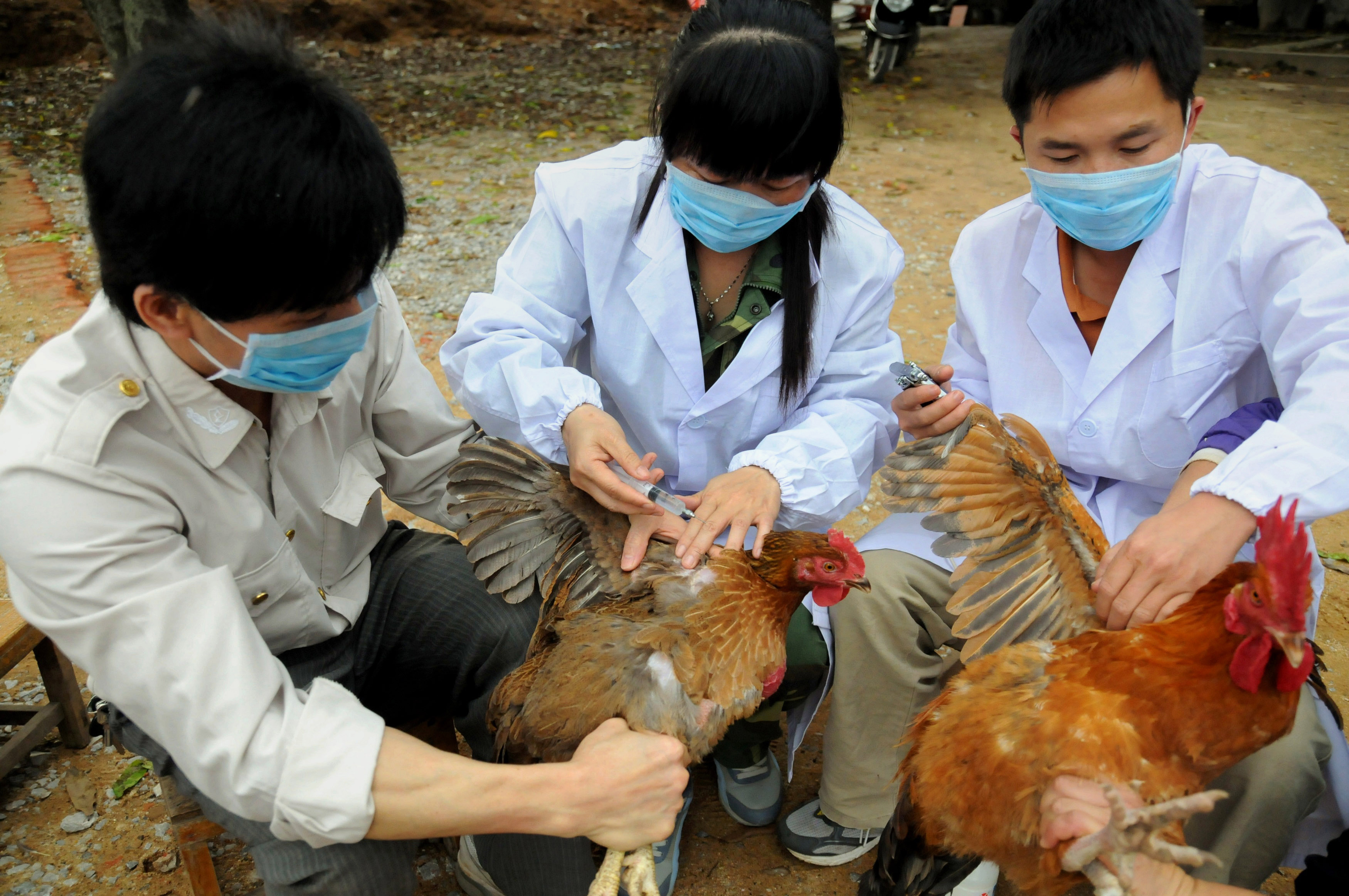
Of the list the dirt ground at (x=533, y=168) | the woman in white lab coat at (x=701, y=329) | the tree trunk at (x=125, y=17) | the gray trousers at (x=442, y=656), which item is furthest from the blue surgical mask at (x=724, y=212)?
the tree trunk at (x=125, y=17)

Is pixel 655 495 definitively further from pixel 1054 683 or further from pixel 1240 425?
pixel 1240 425

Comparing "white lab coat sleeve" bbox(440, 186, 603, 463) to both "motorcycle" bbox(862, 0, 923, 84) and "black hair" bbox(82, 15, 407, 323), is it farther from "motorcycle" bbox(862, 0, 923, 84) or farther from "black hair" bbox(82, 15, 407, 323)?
"motorcycle" bbox(862, 0, 923, 84)

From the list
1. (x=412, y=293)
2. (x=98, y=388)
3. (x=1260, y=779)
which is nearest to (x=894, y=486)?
(x=1260, y=779)

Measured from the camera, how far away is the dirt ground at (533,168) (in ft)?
9.78

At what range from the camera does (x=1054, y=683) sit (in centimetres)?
222

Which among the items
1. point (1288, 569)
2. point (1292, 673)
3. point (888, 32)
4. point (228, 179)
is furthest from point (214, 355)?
point (888, 32)

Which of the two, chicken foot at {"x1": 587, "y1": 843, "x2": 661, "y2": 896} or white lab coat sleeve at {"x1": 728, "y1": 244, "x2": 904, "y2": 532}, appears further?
white lab coat sleeve at {"x1": 728, "y1": 244, "x2": 904, "y2": 532}

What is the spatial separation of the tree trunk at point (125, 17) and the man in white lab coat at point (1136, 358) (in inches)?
348

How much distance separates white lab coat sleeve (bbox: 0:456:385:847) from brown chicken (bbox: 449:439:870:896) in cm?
66

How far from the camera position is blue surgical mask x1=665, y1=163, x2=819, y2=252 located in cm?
250

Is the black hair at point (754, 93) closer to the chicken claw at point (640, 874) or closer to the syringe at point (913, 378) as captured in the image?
the syringe at point (913, 378)

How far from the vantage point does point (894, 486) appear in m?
2.68

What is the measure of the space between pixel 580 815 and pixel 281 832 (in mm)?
595

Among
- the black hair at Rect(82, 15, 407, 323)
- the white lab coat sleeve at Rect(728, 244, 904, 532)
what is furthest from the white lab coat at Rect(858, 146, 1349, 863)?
the black hair at Rect(82, 15, 407, 323)
